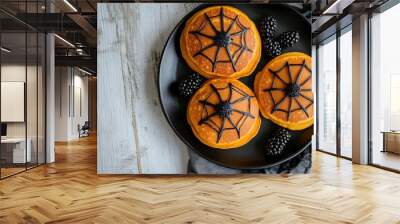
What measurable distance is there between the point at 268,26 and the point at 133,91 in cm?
205

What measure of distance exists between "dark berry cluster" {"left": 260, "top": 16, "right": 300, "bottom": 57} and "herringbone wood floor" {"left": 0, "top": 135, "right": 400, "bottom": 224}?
1.77m

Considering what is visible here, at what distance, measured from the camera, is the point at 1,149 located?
4895mm

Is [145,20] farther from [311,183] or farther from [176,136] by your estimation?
[311,183]

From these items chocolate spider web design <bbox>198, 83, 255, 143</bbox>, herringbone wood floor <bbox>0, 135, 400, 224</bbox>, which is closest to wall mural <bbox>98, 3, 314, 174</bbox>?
chocolate spider web design <bbox>198, 83, 255, 143</bbox>

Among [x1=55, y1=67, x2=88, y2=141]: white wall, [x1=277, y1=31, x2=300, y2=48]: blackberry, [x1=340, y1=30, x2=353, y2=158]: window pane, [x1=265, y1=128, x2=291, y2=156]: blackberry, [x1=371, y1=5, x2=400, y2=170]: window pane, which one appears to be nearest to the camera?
[x1=265, y1=128, x2=291, y2=156]: blackberry

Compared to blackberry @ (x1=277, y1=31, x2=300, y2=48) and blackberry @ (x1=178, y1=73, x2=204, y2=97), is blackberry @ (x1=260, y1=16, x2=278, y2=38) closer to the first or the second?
blackberry @ (x1=277, y1=31, x2=300, y2=48)

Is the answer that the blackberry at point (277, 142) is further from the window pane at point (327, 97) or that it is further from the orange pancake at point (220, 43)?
the window pane at point (327, 97)

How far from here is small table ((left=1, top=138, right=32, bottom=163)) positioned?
5041 mm

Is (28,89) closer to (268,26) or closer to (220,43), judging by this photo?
(220,43)

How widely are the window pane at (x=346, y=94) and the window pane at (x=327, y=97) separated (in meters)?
0.42

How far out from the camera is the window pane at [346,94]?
283 inches

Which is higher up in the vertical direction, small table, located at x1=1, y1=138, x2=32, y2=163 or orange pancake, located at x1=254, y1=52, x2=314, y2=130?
orange pancake, located at x1=254, y1=52, x2=314, y2=130

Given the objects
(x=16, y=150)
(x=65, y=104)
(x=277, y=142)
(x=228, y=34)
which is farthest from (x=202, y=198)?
(x=65, y=104)

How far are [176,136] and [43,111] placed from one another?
301 centimetres
